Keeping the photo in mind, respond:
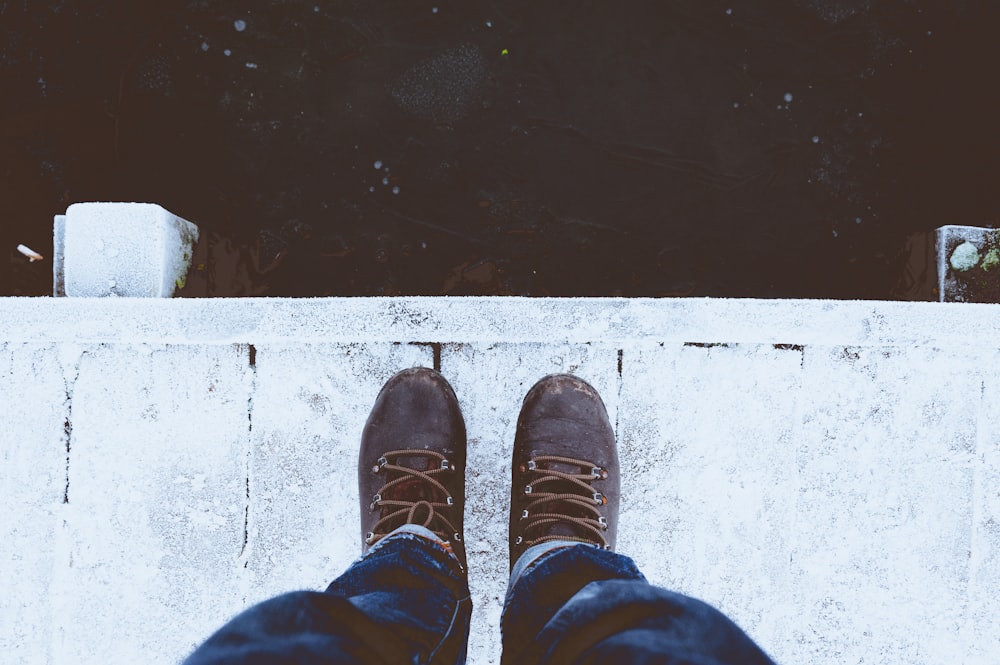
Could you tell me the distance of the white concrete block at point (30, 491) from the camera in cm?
185

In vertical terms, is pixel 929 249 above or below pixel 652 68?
below

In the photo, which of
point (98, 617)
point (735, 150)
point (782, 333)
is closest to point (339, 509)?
point (98, 617)

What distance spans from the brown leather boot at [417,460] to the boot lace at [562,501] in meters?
0.22

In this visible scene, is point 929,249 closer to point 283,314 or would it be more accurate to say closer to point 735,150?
point 735,150

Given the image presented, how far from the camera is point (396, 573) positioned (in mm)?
1601

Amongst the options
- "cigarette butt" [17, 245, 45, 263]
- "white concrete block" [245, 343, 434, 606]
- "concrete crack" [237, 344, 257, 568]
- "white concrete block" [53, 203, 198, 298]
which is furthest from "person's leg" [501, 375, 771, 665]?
"cigarette butt" [17, 245, 45, 263]

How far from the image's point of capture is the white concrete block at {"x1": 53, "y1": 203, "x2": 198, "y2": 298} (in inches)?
76.4

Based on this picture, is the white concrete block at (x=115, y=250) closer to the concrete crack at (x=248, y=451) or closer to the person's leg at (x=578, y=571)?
the concrete crack at (x=248, y=451)

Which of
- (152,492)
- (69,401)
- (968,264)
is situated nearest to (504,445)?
(152,492)

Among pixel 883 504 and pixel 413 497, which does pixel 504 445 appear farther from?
pixel 883 504

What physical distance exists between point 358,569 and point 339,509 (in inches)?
14.5

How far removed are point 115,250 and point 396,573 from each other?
1.41 meters

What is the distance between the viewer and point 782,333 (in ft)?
6.10

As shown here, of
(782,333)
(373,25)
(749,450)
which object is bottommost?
(749,450)
